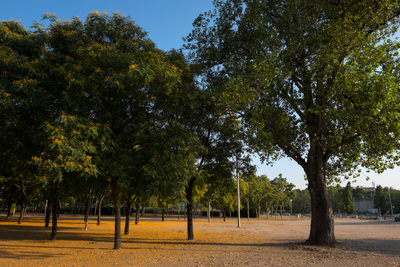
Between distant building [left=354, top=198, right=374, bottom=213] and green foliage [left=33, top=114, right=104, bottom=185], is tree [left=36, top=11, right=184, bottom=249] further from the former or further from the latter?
distant building [left=354, top=198, right=374, bottom=213]

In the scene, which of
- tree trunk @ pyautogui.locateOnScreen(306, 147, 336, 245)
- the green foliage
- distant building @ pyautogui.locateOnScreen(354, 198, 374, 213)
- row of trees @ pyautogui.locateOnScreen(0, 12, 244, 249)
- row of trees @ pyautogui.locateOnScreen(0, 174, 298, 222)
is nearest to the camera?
the green foliage

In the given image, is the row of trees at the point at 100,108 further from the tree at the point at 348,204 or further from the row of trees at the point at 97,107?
the tree at the point at 348,204

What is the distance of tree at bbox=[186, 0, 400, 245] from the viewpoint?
12.2 meters

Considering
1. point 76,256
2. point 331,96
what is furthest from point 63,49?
point 331,96

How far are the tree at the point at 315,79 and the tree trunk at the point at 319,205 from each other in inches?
1.9

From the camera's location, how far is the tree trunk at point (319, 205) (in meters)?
14.3

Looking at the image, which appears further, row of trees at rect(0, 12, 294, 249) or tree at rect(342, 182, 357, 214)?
tree at rect(342, 182, 357, 214)

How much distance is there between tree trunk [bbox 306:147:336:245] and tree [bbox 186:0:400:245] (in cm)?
5

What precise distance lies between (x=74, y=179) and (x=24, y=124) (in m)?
3.13

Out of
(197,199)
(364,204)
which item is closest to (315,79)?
(197,199)

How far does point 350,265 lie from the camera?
32.7 ft

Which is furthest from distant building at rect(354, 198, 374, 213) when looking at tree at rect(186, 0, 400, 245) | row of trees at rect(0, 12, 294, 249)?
row of trees at rect(0, 12, 294, 249)

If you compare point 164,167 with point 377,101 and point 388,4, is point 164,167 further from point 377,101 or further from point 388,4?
point 388,4

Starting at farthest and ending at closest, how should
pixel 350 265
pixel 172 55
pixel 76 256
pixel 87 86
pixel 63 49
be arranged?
pixel 172 55 < pixel 63 49 < pixel 76 256 < pixel 87 86 < pixel 350 265
